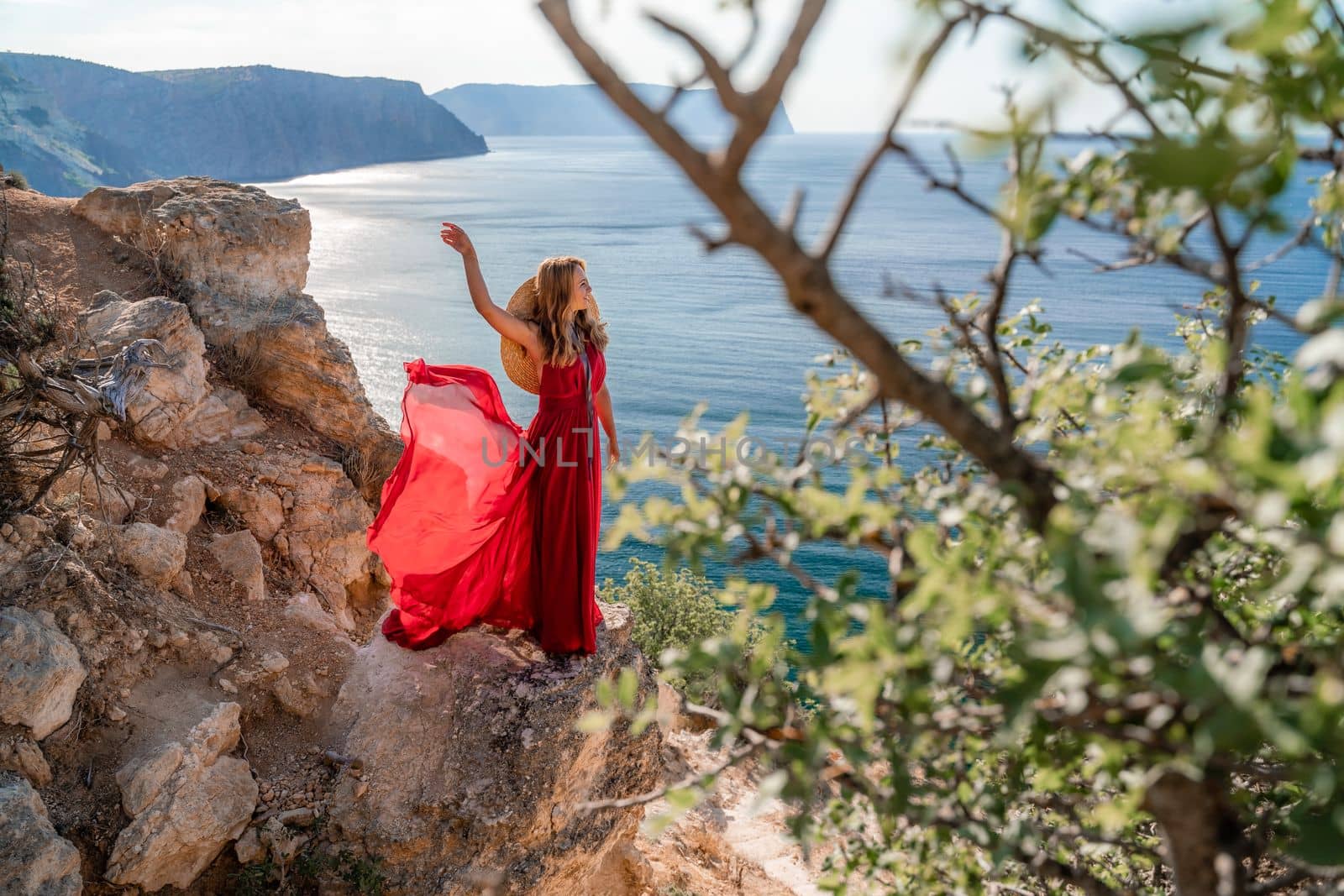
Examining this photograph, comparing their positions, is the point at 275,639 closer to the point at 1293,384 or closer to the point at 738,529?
the point at 738,529

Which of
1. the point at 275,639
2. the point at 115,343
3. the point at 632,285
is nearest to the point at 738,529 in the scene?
the point at 275,639

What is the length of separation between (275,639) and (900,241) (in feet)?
171

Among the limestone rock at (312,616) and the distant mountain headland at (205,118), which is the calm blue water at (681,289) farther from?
the distant mountain headland at (205,118)

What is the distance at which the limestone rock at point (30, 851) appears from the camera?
304 centimetres

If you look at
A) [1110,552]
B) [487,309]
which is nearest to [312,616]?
[487,309]

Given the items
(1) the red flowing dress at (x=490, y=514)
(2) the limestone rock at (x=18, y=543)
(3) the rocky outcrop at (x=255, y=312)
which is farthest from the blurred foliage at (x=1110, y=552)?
(3) the rocky outcrop at (x=255, y=312)

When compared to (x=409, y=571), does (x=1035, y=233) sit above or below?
above

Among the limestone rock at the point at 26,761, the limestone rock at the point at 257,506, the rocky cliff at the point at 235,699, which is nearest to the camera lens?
the limestone rock at the point at 26,761

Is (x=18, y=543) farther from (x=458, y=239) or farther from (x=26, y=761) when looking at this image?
(x=458, y=239)

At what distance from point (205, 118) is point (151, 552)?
4840 inches

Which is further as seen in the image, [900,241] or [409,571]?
[900,241]

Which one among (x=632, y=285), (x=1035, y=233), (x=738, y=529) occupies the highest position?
Result: (x=1035, y=233)

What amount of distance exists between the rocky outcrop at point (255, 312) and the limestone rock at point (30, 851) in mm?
2928

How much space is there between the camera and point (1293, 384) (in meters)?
0.94
